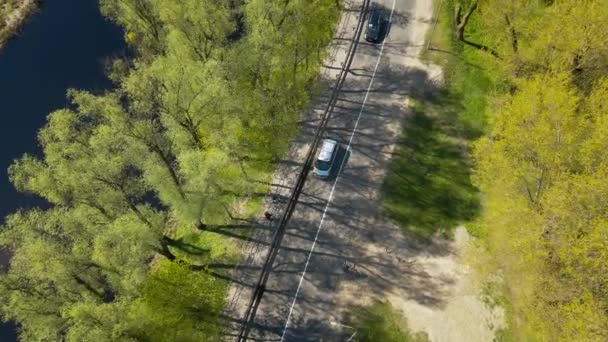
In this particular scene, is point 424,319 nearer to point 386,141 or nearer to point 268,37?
point 386,141

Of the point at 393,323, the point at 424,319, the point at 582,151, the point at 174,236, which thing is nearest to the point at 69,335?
the point at 174,236

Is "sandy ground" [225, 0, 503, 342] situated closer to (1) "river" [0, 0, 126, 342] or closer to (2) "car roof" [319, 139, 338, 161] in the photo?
(2) "car roof" [319, 139, 338, 161]

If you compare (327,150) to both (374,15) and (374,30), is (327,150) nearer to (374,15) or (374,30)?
(374,30)

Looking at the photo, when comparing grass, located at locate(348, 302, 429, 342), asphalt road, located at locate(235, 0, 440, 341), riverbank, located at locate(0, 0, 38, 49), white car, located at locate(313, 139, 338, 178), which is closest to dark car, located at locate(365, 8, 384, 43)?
asphalt road, located at locate(235, 0, 440, 341)

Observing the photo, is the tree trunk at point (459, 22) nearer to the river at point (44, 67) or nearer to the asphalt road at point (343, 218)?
the asphalt road at point (343, 218)

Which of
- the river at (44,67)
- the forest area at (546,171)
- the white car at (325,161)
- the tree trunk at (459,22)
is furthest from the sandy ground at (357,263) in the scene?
the river at (44,67)

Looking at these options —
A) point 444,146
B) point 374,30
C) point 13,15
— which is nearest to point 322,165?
point 444,146
